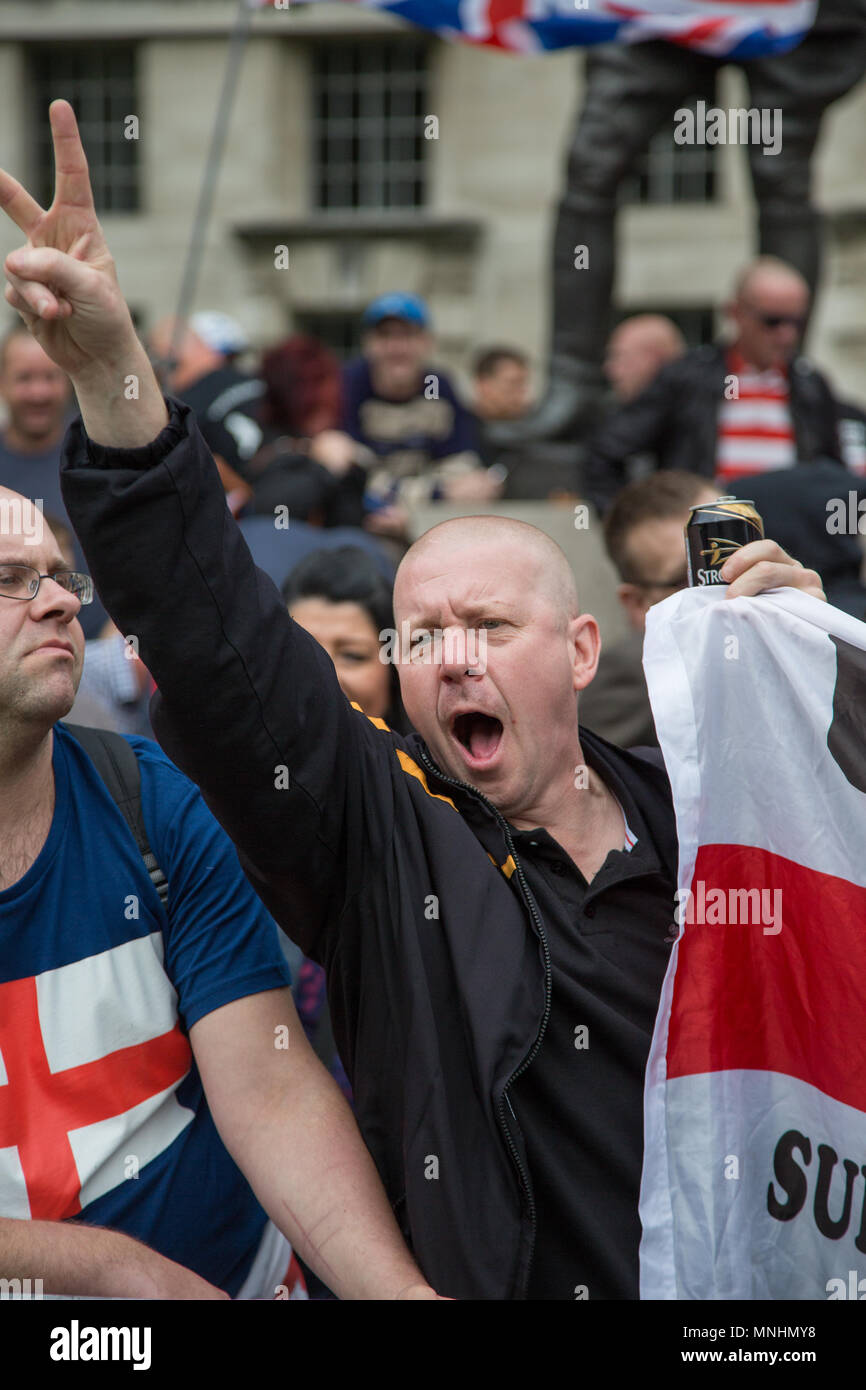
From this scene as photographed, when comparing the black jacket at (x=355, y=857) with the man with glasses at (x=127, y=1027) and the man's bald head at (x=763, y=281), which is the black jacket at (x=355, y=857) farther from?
the man's bald head at (x=763, y=281)

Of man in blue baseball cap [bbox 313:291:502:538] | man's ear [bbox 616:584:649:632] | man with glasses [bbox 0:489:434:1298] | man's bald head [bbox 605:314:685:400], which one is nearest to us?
man with glasses [bbox 0:489:434:1298]

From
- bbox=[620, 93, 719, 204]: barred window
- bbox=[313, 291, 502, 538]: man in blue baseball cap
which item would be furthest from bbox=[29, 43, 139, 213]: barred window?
bbox=[313, 291, 502, 538]: man in blue baseball cap

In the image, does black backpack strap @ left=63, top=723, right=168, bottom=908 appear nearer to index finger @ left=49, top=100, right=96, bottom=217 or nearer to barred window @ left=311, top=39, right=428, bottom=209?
index finger @ left=49, top=100, right=96, bottom=217

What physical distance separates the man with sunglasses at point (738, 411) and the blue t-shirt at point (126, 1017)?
3801 mm

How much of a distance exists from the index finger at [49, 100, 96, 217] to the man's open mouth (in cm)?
91

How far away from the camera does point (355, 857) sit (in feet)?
7.05

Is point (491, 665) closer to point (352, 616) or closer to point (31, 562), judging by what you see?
point (31, 562)

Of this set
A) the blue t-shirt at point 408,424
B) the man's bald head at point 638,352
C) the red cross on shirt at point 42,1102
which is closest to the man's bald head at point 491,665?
the red cross on shirt at point 42,1102

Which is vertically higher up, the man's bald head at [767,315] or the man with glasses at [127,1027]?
the man's bald head at [767,315]

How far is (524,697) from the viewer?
2459 millimetres

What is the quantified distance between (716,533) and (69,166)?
1.00 metres

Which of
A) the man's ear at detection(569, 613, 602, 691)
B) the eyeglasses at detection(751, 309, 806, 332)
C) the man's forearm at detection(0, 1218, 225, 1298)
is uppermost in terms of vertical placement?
the eyeglasses at detection(751, 309, 806, 332)

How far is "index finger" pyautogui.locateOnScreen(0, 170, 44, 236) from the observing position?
6.37 ft

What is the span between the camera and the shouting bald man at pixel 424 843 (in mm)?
1967
